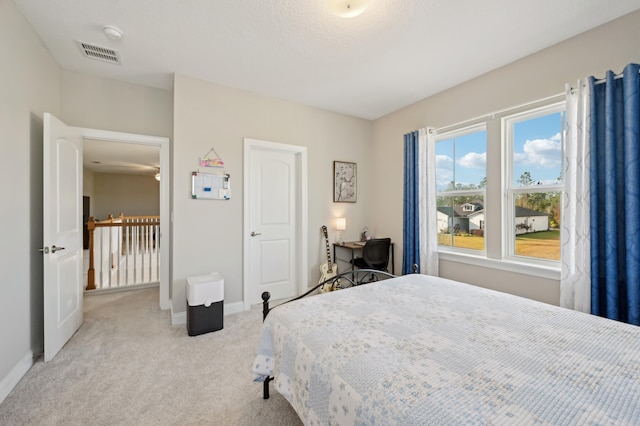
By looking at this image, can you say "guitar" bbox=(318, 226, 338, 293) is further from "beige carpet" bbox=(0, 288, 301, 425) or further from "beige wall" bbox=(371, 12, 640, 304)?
"beige carpet" bbox=(0, 288, 301, 425)

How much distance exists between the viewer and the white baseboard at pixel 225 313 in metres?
2.86

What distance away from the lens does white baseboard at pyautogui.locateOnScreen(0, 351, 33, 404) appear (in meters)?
1.74

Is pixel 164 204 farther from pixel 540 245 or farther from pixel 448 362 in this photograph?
pixel 540 245

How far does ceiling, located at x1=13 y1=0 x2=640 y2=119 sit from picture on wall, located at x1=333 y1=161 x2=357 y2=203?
1.22 meters

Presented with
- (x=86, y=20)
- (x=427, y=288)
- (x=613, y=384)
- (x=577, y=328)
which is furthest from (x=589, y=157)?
(x=86, y=20)

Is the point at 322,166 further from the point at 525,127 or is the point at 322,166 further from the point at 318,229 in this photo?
the point at 525,127

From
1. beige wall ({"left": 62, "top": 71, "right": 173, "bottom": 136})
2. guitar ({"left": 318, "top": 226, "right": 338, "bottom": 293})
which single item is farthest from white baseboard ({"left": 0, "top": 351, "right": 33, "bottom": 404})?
guitar ({"left": 318, "top": 226, "right": 338, "bottom": 293})

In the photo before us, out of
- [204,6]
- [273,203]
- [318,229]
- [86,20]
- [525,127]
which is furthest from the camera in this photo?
[318,229]

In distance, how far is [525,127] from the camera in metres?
2.69

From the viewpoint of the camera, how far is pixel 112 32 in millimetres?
2168

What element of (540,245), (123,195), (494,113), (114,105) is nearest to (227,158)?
(114,105)

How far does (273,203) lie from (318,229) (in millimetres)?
743

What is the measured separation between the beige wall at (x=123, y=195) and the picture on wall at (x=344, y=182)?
8.39 m

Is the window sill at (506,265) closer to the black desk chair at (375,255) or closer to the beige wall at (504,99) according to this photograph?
the beige wall at (504,99)
